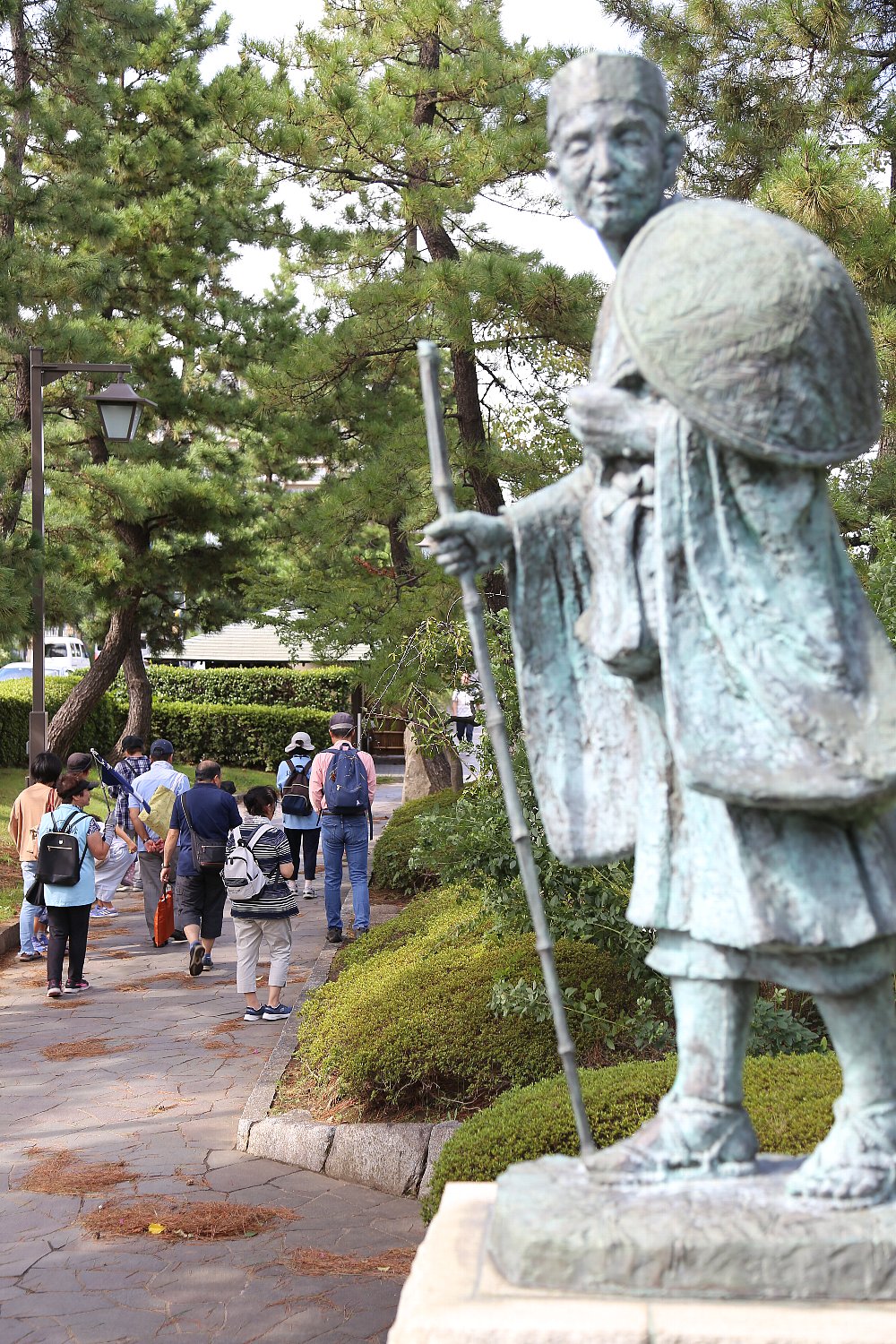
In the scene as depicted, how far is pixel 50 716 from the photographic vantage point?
22.8m

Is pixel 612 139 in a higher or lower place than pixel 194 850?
higher

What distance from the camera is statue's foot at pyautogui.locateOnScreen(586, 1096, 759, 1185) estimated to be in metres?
2.68

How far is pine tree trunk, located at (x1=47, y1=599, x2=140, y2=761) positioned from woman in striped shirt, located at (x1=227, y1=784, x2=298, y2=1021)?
9.39 metres

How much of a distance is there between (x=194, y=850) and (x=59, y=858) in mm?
1160

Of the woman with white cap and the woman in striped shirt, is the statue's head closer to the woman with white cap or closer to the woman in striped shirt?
the woman in striped shirt

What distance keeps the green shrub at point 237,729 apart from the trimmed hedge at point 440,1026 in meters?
20.2

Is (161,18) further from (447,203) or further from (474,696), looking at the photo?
(474,696)

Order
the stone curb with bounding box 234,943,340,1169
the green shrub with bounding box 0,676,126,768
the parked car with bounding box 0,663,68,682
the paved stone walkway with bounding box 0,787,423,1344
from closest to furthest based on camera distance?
the paved stone walkway with bounding box 0,787,423,1344 → the stone curb with bounding box 234,943,340,1169 → the green shrub with bounding box 0,676,126,768 → the parked car with bounding box 0,663,68,682

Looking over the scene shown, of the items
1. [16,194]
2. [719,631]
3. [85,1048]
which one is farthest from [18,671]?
[719,631]

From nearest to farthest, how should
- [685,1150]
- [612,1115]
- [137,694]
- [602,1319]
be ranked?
[602,1319] → [685,1150] → [612,1115] → [137,694]

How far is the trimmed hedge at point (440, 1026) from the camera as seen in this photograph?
6137 millimetres

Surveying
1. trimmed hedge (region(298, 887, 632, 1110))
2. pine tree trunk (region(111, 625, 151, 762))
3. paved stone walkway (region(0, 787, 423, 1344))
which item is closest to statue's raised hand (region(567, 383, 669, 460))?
paved stone walkway (region(0, 787, 423, 1344))

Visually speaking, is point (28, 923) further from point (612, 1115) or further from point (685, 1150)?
point (685, 1150)

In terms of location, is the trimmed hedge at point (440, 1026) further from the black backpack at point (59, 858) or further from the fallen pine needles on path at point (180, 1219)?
the black backpack at point (59, 858)
